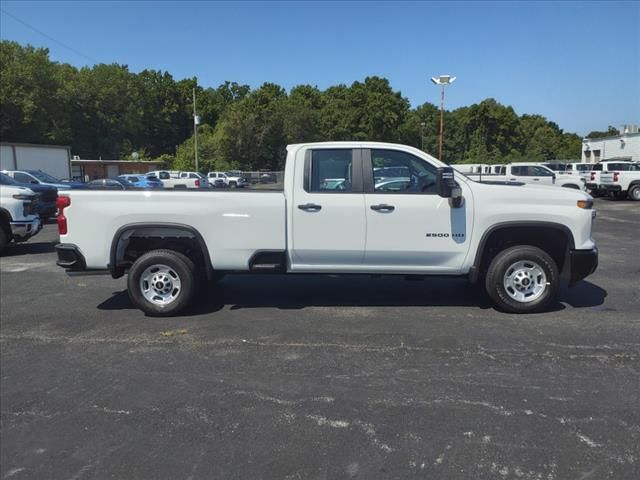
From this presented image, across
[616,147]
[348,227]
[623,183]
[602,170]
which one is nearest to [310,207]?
[348,227]

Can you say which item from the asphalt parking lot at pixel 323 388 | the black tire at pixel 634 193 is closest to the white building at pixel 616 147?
the black tire at pixel 634 193

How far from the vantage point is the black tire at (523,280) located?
5.95 metres

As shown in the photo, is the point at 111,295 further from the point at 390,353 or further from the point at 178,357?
the point at 390,353

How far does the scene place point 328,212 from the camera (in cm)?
595

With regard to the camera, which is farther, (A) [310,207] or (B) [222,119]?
(B) [222,119]

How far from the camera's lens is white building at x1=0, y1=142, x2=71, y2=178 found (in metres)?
33.3

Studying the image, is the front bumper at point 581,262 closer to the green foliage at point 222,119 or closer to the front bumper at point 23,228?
the front bumper at point 23,228

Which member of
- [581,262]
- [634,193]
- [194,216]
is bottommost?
[581,262]

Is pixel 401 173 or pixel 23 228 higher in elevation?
pixel 401 173

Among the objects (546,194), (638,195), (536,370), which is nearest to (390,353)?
(536,370)

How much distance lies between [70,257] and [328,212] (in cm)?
303

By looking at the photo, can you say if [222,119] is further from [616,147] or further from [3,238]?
[3,238]

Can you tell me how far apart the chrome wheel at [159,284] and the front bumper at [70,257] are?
0.73 m

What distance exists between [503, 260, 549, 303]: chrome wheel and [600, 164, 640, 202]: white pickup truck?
923 inches
